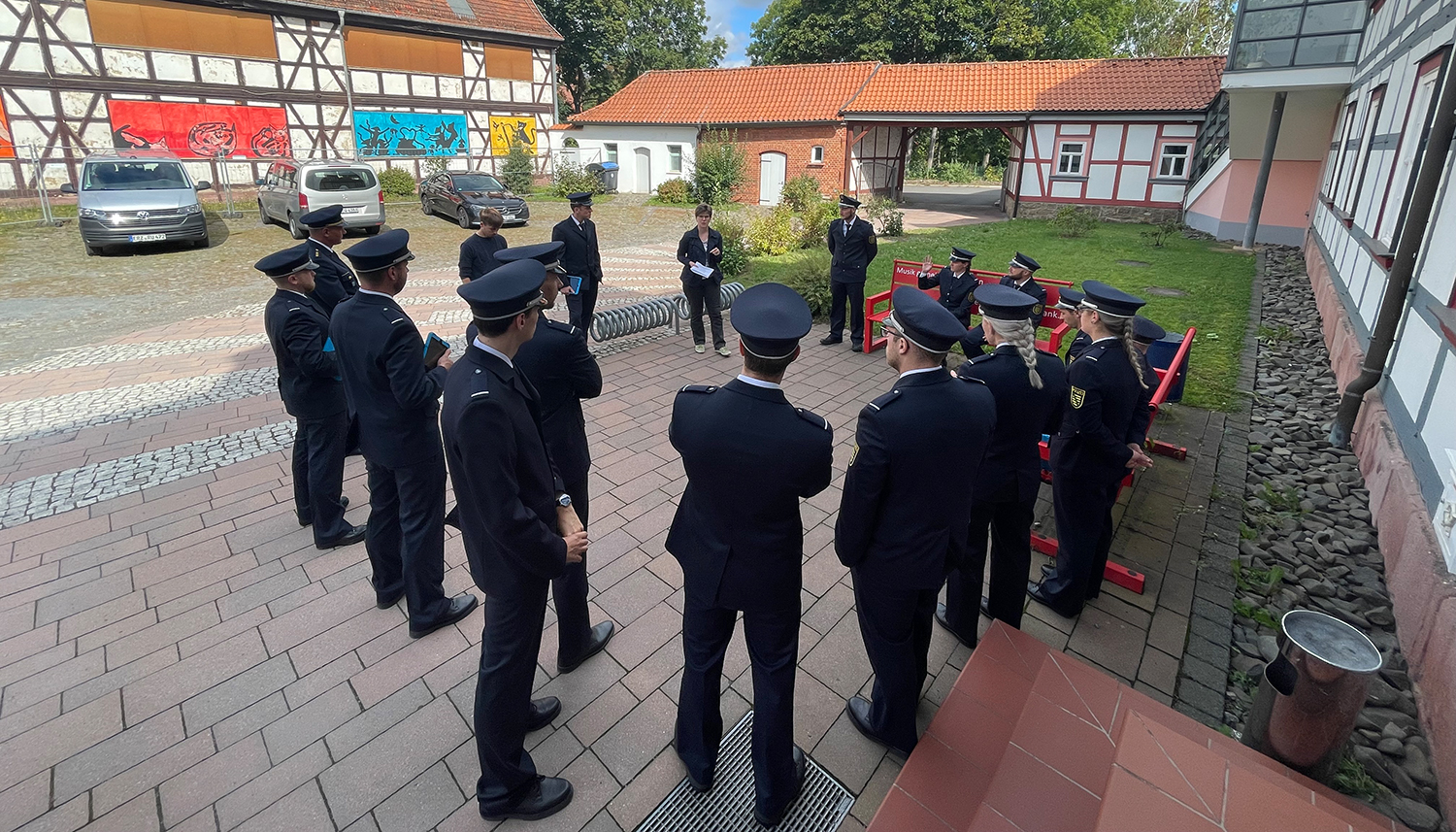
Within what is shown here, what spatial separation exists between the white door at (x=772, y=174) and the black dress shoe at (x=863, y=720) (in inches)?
1029

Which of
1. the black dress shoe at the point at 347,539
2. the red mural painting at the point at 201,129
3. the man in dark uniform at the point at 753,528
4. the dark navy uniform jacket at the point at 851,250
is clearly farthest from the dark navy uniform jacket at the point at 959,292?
the red mural painting at the point at 201,129

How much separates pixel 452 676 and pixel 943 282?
5.71 m

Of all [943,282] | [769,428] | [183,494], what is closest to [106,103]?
[183,494]

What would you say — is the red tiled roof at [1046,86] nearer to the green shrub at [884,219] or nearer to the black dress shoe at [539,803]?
the green shrub at [884,219]

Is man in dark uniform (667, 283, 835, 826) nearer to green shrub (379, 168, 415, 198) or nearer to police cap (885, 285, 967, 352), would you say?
police cap (885, 285, 967, 352)

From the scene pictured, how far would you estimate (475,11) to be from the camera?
2641cm

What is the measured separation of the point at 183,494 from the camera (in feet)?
17.5

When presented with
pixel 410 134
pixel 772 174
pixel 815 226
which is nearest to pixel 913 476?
pixel 815 226

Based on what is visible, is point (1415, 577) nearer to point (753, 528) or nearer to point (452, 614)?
point (753, 528)

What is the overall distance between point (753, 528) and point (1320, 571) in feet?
14.0

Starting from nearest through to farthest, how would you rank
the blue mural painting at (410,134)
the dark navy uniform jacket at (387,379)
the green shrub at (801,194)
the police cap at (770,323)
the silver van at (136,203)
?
the police cap at (770,323), the dark navy uniform jacket at (387,379), the silver van at (136,203), the green shrub at (801,194), the blue mural painting at (410,134)

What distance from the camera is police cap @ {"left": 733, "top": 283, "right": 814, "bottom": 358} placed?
7.84 feet

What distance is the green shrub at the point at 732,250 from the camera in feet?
42.1

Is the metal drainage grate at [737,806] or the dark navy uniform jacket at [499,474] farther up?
the dark navy uniform jacket at [499,474]
